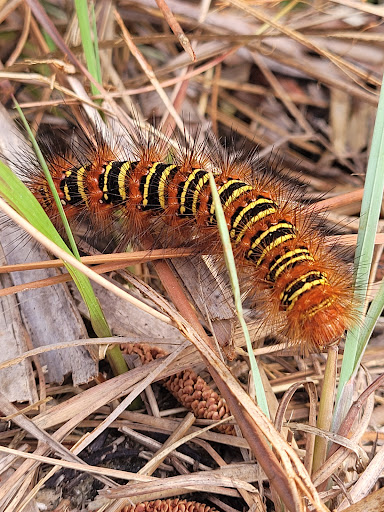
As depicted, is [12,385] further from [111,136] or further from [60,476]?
[111,136]

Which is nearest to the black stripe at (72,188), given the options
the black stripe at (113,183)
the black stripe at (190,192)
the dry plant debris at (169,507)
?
the black stripe at (113,183)

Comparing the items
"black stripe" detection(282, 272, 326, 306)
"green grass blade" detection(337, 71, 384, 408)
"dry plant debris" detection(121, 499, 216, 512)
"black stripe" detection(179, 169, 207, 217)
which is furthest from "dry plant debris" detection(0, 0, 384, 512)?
"black stripe" detection(282, 272, 326, 306)

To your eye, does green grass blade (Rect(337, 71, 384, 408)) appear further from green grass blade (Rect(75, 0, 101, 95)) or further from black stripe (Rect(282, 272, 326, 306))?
green grass blade (Rect(75, 0, 101, 95))

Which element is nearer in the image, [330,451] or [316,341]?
[330,451]

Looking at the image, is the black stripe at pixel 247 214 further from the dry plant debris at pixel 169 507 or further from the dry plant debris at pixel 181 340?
the dry plant debris at pixel 169 507

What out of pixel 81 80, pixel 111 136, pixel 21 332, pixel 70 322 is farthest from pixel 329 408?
pixel 81 80

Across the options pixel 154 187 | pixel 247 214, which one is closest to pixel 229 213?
pixel 247 214

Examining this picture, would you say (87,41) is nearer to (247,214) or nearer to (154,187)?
(154,187)
